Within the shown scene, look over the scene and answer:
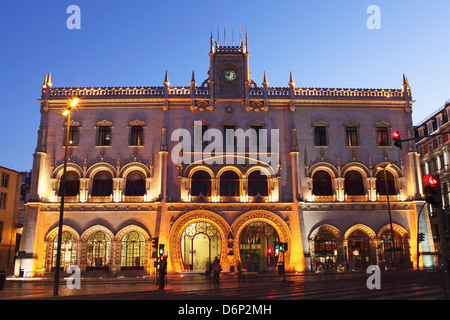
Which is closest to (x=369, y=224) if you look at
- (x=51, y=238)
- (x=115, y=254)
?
(x=115, y=254)

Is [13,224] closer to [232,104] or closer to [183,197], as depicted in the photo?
[183,197]

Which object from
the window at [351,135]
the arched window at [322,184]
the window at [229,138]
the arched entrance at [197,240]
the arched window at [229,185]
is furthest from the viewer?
the window at [351,135]

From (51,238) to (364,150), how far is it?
29.5m

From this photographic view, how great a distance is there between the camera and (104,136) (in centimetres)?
3959

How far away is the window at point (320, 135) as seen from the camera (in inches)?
1581

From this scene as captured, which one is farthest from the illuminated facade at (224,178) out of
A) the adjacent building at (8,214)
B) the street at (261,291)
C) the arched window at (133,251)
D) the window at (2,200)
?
the adjacent building at (8,214)

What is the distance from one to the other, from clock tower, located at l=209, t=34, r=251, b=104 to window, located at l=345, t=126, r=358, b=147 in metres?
10.5

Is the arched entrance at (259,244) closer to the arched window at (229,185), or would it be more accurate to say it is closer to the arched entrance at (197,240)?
the arched entrance at (197,240)

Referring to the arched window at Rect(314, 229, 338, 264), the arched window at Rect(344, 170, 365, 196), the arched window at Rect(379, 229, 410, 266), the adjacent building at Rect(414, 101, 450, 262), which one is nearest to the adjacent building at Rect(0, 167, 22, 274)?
the arched window at Rect(314, 229, 338, 264)

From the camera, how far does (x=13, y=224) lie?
45.9 m

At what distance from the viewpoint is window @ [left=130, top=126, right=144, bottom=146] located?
39.4 metres

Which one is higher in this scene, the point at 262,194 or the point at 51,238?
the point at 262,194

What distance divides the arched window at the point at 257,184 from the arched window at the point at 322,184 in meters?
4.56

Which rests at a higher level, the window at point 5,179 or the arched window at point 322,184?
the window at point 5,179
